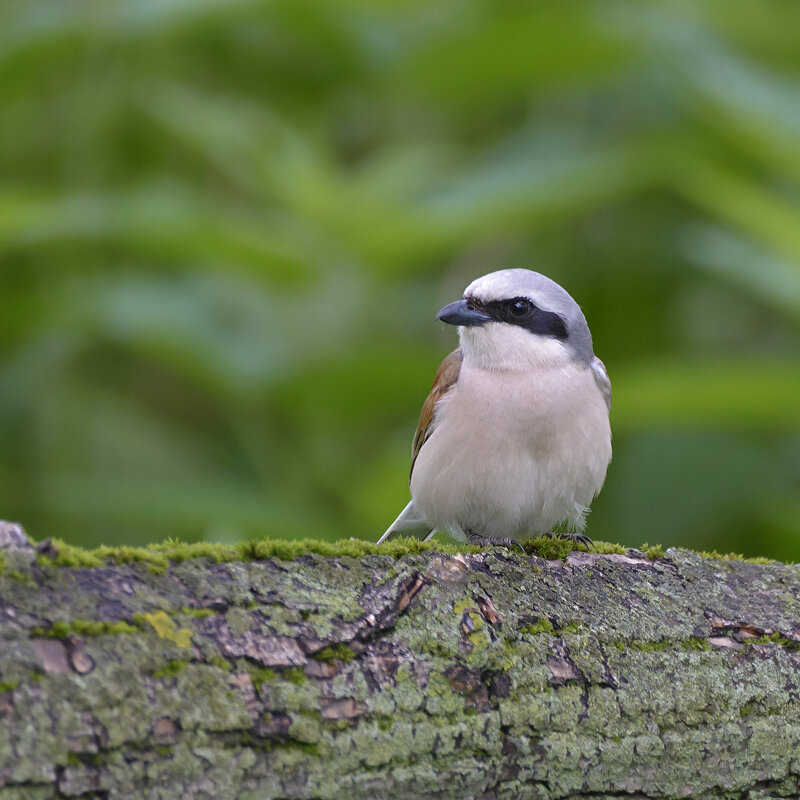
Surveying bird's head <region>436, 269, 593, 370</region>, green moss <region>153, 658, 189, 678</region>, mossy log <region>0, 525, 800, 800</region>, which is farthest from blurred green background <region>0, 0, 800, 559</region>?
green moss <region>153, 658, 189, 678</region>

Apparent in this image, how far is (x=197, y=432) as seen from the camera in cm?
695

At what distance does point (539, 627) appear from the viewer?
283 cm

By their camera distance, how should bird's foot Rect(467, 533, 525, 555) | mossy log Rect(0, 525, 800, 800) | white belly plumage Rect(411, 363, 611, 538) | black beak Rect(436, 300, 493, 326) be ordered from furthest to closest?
1. black beak Rect(436, 300, 493, 326)
2. white belly plumage Rect(411, 363, 611, 538)
3. bird's foot Rect(467, 533, 525, 555)
4. mossy log Rect(0, 525, 800, 800)

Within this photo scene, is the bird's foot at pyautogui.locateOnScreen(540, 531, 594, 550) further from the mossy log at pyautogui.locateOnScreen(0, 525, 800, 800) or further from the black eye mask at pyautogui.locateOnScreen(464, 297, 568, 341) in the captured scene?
the black eye mask at pyautogui.locateOnScreen(464, 297, 568, 341)

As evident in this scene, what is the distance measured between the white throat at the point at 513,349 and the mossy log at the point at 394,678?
119cm

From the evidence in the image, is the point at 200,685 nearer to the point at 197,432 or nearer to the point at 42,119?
the point at 197,432

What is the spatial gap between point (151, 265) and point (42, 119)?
105cm

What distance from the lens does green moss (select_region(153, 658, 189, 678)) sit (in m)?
2.28

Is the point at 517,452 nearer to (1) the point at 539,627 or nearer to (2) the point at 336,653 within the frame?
(1) the point at 539,627

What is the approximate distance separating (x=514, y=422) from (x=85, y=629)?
2.13m

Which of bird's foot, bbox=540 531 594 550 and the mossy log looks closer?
the mossy log

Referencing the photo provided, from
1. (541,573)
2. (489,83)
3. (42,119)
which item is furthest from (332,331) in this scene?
(541,573)

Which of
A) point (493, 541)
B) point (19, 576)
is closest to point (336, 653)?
point (19, 576)

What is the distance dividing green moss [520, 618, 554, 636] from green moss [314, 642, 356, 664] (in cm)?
49
